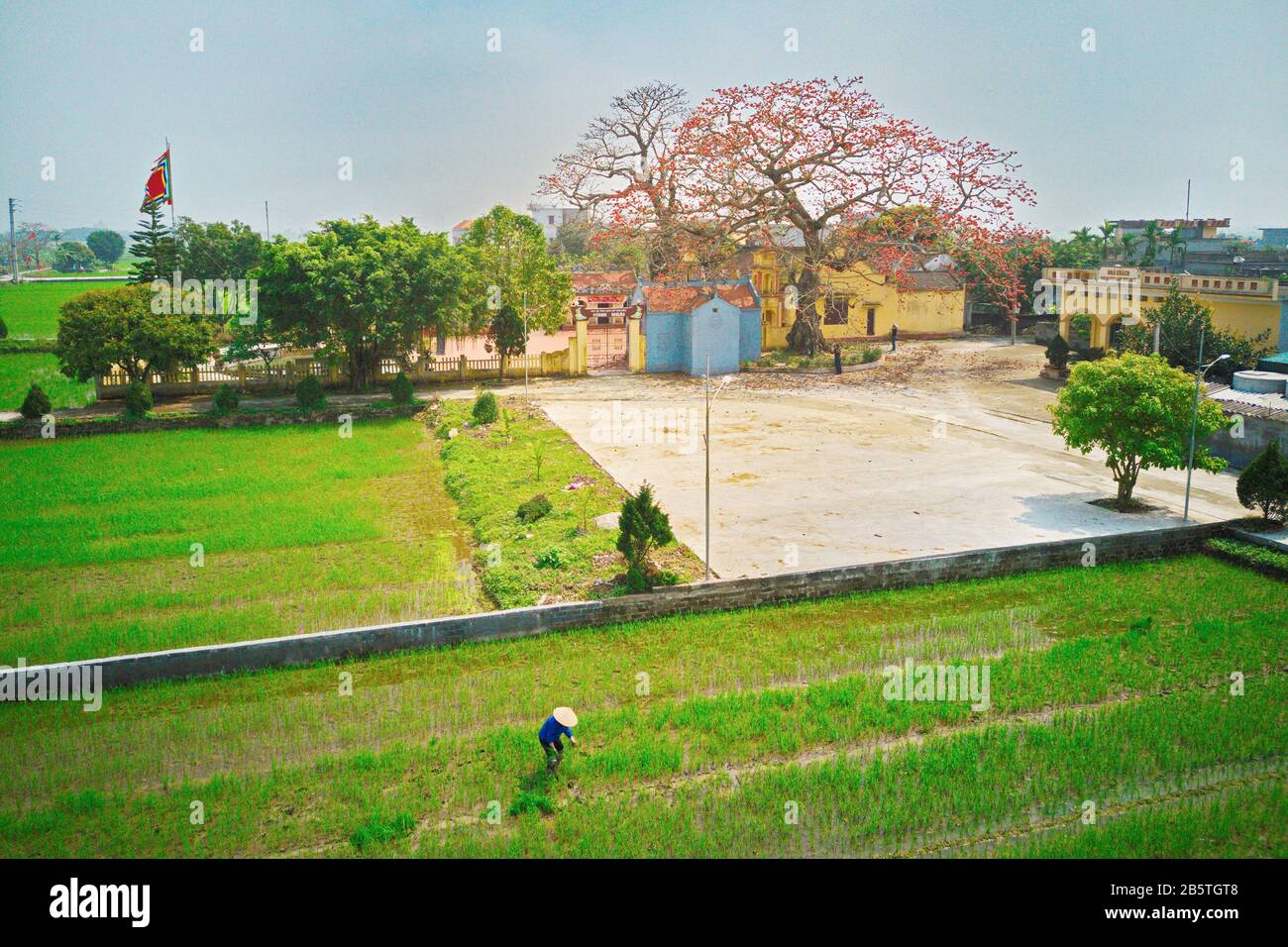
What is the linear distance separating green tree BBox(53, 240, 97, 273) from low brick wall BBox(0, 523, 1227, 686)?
394ft

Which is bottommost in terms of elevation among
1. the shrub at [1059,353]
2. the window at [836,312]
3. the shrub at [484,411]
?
the shrub at [484,411]

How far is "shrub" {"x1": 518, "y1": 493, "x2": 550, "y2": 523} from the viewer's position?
1520cm

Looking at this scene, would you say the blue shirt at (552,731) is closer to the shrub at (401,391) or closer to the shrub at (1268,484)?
the shrub at (1268,484)

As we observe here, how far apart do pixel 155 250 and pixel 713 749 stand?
1296 inches

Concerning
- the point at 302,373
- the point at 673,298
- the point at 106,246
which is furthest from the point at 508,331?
the point at 106,246

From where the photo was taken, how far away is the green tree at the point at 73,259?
11100 centimetres

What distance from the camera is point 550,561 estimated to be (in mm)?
13172

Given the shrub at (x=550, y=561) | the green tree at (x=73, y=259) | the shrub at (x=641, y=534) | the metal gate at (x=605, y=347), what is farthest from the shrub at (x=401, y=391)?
the green tree at (x=73, y=259)

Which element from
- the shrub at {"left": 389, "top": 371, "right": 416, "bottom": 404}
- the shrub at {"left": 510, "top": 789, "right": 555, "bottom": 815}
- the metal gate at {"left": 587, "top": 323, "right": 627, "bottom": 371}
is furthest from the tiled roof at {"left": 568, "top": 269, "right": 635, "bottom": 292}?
the shrub at {"left": 510, "top": 789, "right": 555, "bottom": 815}

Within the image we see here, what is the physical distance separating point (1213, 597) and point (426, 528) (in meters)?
11.3

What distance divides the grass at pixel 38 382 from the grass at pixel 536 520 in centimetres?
1088
